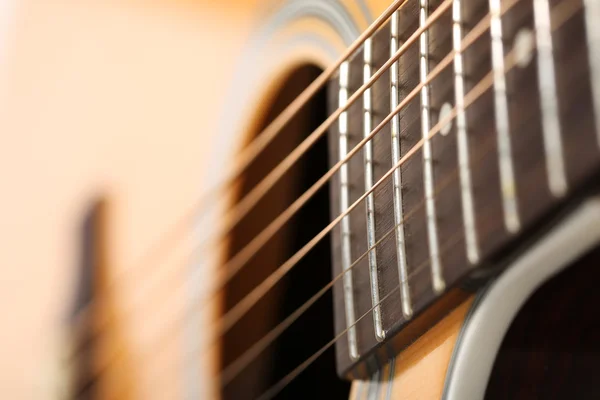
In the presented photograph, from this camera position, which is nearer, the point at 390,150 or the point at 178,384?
the point at 390,150

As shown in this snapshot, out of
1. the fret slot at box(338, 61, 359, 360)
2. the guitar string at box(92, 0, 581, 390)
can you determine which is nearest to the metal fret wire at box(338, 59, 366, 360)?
the fret slot at box(338, 61, 359, 360)

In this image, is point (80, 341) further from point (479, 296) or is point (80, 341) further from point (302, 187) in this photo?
point (479, 296)

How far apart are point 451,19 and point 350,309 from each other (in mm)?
168

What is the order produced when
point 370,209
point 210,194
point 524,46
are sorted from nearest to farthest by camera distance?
point 524,46 < point 370,209 < point 210,194

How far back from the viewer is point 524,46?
26 cm

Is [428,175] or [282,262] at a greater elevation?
[282,262]

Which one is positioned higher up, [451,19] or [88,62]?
[88,62]

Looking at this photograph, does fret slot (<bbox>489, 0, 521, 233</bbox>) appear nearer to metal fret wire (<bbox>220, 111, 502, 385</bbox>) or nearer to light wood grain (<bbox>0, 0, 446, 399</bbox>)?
metal fret wire (<bbox>220, 111, 502, 385</bbox>)

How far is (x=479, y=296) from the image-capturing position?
0.96 ft

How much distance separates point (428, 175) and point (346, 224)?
93mm

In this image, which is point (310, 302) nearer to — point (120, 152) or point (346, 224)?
point (346, 224)

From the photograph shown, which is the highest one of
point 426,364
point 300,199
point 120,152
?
point 120,152

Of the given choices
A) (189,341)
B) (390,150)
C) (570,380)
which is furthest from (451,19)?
(189,341)

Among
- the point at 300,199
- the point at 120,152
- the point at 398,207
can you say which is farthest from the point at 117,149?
the point at 398,207
